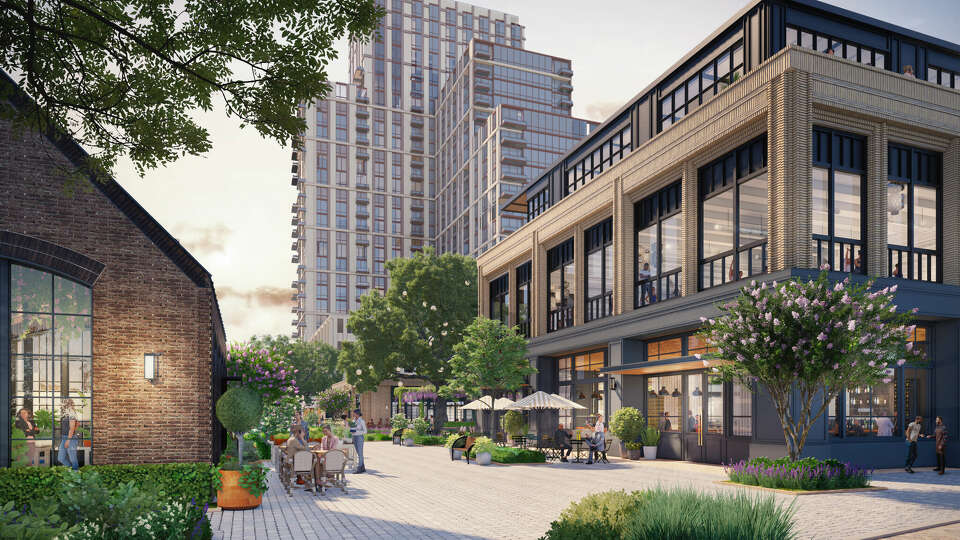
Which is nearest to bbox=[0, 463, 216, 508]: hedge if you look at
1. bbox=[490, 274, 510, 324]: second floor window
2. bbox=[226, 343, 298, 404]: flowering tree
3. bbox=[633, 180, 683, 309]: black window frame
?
bbox=[226, 343, 298, 404]: flowering tree

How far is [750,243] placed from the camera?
76.5 ft

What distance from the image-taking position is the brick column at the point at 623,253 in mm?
30312

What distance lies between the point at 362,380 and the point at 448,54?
4055 inches

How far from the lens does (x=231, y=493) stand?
14305mm

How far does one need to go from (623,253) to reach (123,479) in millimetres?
21841

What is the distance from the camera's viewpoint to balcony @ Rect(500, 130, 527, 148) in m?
91.6

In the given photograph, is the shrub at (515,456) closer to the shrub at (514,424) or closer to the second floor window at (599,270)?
the shrub at (514,424)

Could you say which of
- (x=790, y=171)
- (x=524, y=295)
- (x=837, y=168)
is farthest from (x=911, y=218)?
(x=524, y=295)

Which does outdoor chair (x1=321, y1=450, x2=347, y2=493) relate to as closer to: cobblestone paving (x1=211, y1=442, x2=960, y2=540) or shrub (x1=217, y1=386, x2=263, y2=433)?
cobblestone paving (x1=211, y1=442, x2=960, y2=540)

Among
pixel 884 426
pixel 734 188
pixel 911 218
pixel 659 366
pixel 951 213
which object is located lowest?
pixel 884 426

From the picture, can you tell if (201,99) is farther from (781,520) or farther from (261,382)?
(261,382)

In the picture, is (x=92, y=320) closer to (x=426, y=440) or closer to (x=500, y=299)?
(x=426, y=440)

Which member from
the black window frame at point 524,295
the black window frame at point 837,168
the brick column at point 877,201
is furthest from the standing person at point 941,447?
the black window frame at point 524,295

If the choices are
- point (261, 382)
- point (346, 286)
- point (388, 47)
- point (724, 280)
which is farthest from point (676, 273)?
point (388, 47)
